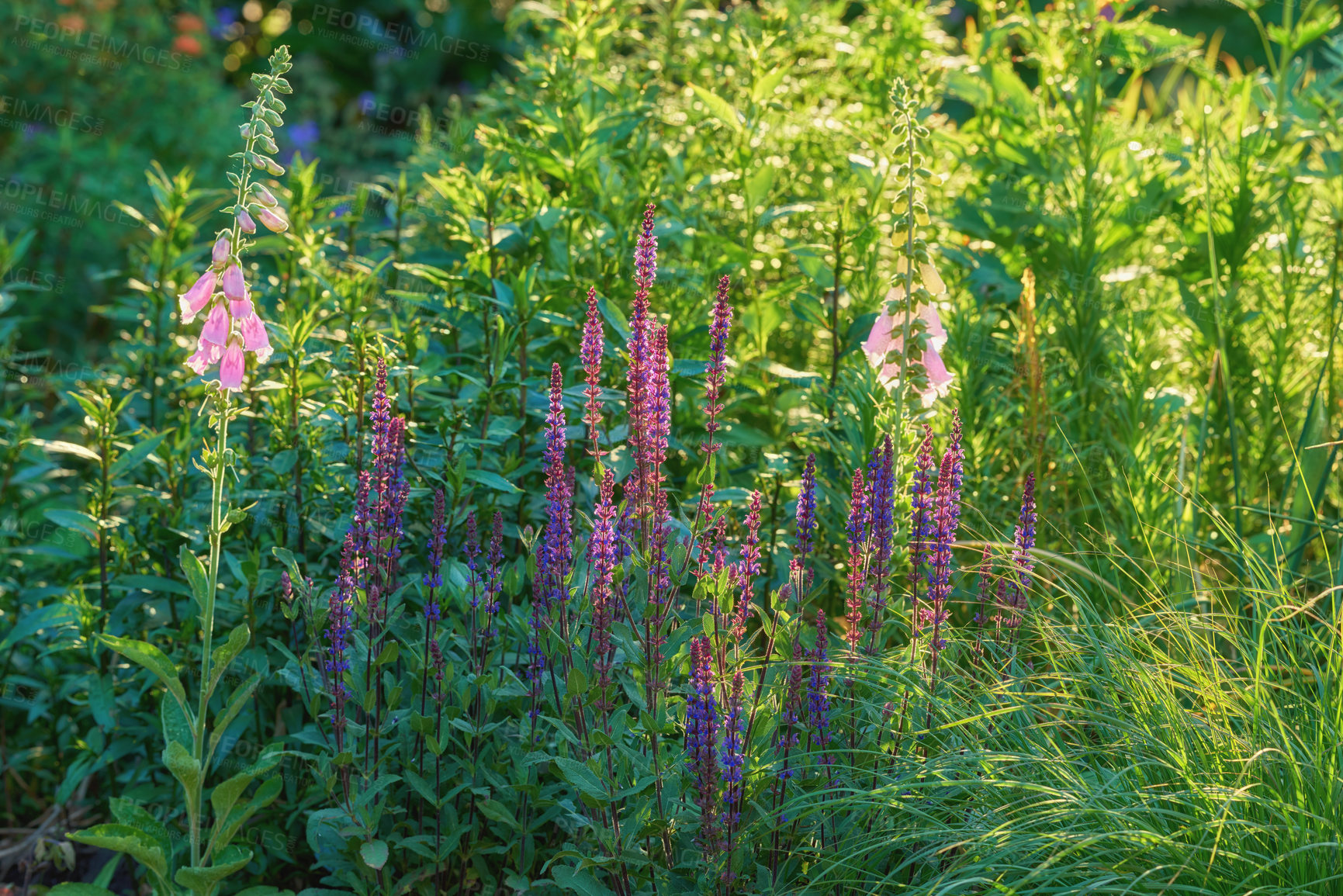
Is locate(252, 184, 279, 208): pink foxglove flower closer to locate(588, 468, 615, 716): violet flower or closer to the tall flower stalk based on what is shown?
the tall flower stalk

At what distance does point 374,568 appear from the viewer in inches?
97.6

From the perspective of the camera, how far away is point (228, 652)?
240cm

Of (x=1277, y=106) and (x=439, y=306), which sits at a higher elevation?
(x=1277, y=106)

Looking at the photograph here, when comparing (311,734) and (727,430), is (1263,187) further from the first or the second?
(311,734)

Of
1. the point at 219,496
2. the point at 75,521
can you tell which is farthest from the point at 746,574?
the point at 75,521

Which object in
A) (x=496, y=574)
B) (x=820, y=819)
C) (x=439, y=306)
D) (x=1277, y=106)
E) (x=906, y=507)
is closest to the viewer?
(x=820, y=819)

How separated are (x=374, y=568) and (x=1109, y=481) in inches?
94.8

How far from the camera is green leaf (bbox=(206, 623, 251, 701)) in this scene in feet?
7.75

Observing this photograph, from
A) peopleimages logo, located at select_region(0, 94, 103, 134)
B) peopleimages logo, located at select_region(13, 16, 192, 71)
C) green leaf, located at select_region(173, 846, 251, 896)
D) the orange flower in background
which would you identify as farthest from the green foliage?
the orange flower in background

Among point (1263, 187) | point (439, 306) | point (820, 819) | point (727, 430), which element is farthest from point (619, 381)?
point (1263, 187)

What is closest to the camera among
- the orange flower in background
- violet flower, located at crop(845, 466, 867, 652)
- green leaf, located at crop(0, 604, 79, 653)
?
violet flower, located at crop(845, 466, 867, 652)

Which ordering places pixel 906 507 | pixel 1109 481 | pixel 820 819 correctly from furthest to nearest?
pixel 1109 481 < pixel 906 507 < pixel 820 819

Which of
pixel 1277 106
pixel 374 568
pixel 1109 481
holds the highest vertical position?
pixel 1277 106

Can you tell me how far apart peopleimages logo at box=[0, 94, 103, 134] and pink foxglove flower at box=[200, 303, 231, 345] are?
5.40m
